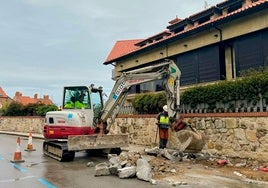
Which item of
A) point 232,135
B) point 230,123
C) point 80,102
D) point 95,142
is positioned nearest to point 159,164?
point 95,142

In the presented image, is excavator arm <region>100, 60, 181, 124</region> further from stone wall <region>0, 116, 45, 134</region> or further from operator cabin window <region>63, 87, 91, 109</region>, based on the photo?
stone wall <region>0, 116, 45, 134</region>

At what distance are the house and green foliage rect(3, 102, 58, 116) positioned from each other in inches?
509

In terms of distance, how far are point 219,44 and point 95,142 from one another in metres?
10.6

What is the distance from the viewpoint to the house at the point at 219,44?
15.8m

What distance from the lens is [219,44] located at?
60.3 feet

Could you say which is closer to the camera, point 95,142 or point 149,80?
point 95,142

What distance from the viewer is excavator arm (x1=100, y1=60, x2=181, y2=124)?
1120cm

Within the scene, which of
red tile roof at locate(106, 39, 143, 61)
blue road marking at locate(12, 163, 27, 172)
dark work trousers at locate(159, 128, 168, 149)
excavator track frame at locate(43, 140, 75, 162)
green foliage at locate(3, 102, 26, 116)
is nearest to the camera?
blue road marking at locate(12, 163, 27, 172)

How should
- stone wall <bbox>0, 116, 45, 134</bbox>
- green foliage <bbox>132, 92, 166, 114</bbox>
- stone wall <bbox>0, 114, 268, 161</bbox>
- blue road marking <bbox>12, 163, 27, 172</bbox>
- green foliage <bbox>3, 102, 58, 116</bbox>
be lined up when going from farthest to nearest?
green foliage <bbox>3, 102, 58, 116</bbox> → stone wall <bbox>0, 116, 45, 134</bbox> → green foliage <bbox>132, 92, 166, 114</bbox> → stone wall <bbox>0, 114, 268, 161</bbox> → blue road marking <bbox>12, 163, 27, 172</bbox>

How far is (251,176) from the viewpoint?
27.2 ft

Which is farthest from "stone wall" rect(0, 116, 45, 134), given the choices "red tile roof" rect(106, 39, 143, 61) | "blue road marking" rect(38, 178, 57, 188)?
"blue road marking" rect(38, 178, 57, 188)

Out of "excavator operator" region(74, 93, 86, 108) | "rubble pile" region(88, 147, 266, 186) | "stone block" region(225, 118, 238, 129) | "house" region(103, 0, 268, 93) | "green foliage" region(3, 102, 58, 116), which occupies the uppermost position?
"house" region(103, 0, 268, 93)

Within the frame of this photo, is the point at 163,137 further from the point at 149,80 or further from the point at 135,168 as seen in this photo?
the point at 135,168

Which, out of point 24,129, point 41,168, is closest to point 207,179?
point 41,168
